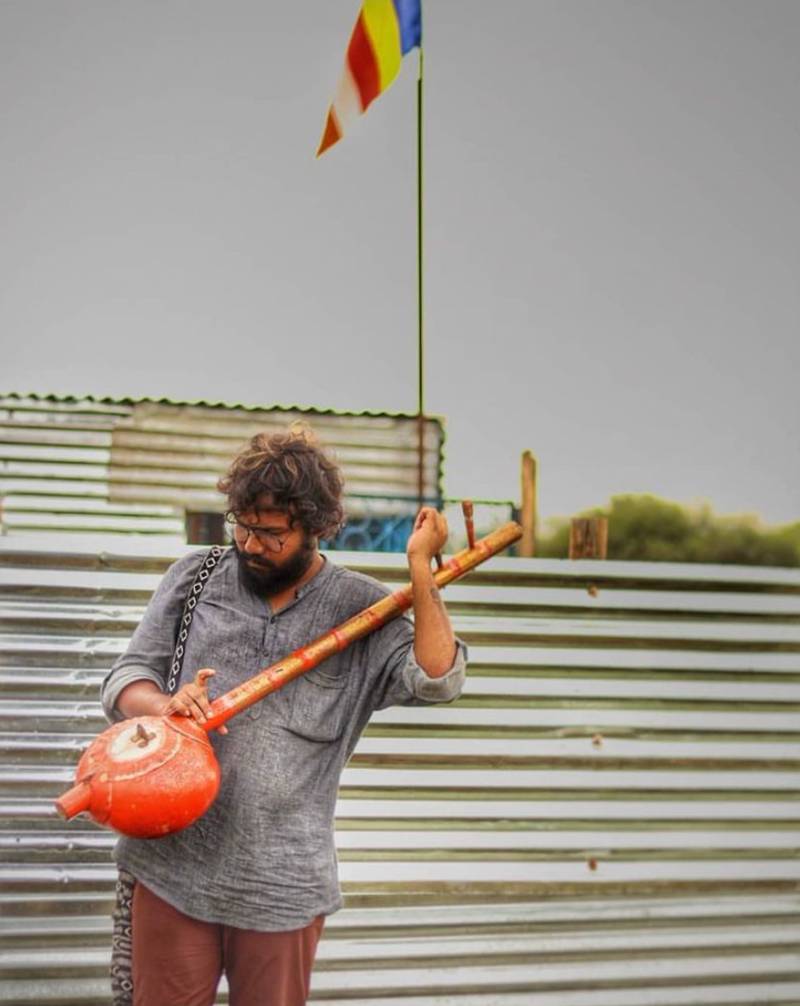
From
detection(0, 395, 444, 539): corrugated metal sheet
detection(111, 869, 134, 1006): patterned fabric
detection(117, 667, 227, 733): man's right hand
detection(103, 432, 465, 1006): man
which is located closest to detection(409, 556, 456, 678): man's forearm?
detection(103, 432, 465, 1006): man

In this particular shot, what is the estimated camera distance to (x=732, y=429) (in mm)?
4656

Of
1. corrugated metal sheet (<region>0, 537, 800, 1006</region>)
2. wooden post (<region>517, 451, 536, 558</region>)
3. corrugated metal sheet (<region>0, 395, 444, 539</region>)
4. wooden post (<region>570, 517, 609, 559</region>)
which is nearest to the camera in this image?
corrugated metal sheet (<region>0, 537, 800, 1006</region>)

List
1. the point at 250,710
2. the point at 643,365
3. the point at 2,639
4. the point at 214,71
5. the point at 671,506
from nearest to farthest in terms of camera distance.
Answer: the point at 250,710 < the point at 2,639 < the point at 214,71 < the point at 643,365 < the point at 671,506

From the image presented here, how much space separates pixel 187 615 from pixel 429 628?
0.59 metres

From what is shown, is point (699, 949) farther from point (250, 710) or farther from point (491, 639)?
point (250, 710)

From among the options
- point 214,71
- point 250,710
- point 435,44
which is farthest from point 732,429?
point 250,710

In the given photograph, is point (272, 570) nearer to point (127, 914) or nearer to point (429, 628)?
point (429, 628)

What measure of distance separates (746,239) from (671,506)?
4.93 meters

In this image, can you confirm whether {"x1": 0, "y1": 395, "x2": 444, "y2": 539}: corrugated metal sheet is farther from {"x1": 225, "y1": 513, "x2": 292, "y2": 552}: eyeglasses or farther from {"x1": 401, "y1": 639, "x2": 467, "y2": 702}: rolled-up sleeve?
{"x1": 401, "y1": 639, "x2": 467, "y2": 702}: rolled-up sleeve

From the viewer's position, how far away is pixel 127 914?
2.07 m

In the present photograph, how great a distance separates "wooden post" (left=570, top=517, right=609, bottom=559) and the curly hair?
5.02ft

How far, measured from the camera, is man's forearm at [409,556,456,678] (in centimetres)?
194

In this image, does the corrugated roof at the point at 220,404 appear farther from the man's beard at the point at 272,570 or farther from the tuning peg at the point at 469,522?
the man's beard at the point at 272,570

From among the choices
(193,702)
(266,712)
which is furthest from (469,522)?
(193,702)
